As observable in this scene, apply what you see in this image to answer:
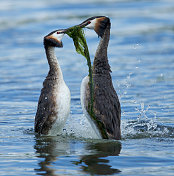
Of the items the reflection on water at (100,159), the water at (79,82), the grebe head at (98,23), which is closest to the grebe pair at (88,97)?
the grebe head at (98,23)

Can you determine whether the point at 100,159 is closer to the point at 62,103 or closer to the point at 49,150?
the point at 49,150

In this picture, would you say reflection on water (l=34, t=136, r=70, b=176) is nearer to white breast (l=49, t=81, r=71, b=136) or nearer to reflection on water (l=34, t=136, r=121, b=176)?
reflection on water (l=34, t=136, r=121, b=176)

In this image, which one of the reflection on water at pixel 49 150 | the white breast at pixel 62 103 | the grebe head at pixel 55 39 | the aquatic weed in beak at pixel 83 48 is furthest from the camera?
the grebe head at pixel 55 39

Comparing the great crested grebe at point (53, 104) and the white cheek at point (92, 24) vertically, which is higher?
the white cheek at point (92, 24)

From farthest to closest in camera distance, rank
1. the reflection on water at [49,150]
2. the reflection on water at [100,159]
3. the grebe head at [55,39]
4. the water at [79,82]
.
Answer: the grebe head at [55,39]
the water at [79,82]
the reflection on water at [49,150]
the reflection on water at [100,159]

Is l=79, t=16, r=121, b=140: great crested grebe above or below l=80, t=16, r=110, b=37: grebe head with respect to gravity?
below

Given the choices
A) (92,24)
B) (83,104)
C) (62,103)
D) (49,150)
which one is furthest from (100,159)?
(92,24)

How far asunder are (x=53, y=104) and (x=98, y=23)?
158cm

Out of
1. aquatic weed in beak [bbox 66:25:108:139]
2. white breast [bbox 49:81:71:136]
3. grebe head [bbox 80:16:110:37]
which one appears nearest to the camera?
aquatic weed in beak [bbox 66:25:108:139]

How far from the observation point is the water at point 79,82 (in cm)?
811

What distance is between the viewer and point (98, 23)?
9.86 meters

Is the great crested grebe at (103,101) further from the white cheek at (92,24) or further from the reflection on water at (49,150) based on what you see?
the reflection on water at (49,150)

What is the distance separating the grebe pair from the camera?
30.4 feet

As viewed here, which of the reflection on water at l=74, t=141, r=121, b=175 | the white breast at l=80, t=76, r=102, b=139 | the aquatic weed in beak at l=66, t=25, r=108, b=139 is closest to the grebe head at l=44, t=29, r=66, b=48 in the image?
the aquatic weed in beak at l=66, t=25, r=108, b=139
